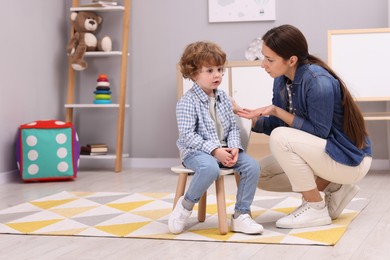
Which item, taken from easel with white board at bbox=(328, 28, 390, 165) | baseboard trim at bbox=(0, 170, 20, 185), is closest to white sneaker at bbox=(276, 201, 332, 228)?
easel with white board at bbox=(328, 28, 390, 165)

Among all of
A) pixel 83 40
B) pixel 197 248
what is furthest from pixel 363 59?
pixel 197 248

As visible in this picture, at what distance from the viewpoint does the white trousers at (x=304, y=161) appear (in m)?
2.22

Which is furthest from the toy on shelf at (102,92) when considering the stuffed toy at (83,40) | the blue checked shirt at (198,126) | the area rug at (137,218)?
the blue checked shirt at (198,126)

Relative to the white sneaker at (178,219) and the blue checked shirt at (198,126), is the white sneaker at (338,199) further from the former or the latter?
the white sneaker at (178,219)

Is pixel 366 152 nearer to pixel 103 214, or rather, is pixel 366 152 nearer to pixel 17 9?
pixel 103 214

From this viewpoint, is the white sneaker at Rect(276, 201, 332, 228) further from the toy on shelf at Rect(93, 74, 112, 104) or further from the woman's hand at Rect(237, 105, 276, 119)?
the toy on shelf at Rect(93, 74, 112, 104)

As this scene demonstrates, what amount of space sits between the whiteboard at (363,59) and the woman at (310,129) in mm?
1568

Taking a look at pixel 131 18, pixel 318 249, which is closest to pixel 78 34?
pixel 131 18

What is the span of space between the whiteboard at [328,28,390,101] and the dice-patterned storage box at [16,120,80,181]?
1699 millimetres

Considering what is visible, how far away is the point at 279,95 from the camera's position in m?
2.38

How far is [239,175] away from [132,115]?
7.90ft

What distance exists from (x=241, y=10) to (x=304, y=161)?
2252 mm

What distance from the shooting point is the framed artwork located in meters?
4.27

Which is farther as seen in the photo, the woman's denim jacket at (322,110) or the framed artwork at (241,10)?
the framed artwork at (241,10)
